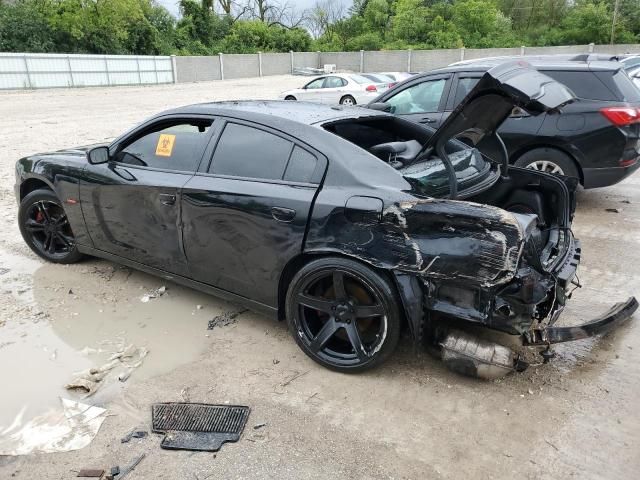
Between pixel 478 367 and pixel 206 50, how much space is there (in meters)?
48.4

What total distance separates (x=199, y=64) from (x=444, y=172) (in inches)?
1596

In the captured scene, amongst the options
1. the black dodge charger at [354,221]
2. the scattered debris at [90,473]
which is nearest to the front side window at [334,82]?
the black dodge charger at [354,221]

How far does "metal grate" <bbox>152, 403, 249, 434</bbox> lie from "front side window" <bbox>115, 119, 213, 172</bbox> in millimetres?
1668

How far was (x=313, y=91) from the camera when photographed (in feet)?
56.5

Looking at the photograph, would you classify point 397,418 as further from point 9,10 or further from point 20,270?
point 9,10

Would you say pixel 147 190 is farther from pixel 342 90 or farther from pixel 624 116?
pixel 342 90

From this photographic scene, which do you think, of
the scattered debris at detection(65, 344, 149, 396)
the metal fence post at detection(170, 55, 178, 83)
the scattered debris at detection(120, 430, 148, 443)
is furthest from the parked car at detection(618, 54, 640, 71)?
the metal fence post at detection(170, 55, 178, 83)

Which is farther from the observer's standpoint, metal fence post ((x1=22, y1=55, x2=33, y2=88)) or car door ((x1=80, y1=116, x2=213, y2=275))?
metal fence post ((x1=22, y1=55, x2=33, y2=88))

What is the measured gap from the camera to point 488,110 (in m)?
3.10

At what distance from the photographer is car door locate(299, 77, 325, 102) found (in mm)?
17094

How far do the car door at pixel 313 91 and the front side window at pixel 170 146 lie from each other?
1327 centimetres

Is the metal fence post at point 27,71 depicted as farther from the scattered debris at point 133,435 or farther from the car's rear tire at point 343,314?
the scattered debris at point 133,435

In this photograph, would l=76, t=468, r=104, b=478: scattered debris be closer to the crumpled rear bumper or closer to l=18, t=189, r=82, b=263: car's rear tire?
the crumpled rear bumper

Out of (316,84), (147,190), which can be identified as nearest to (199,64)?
(316,84)
